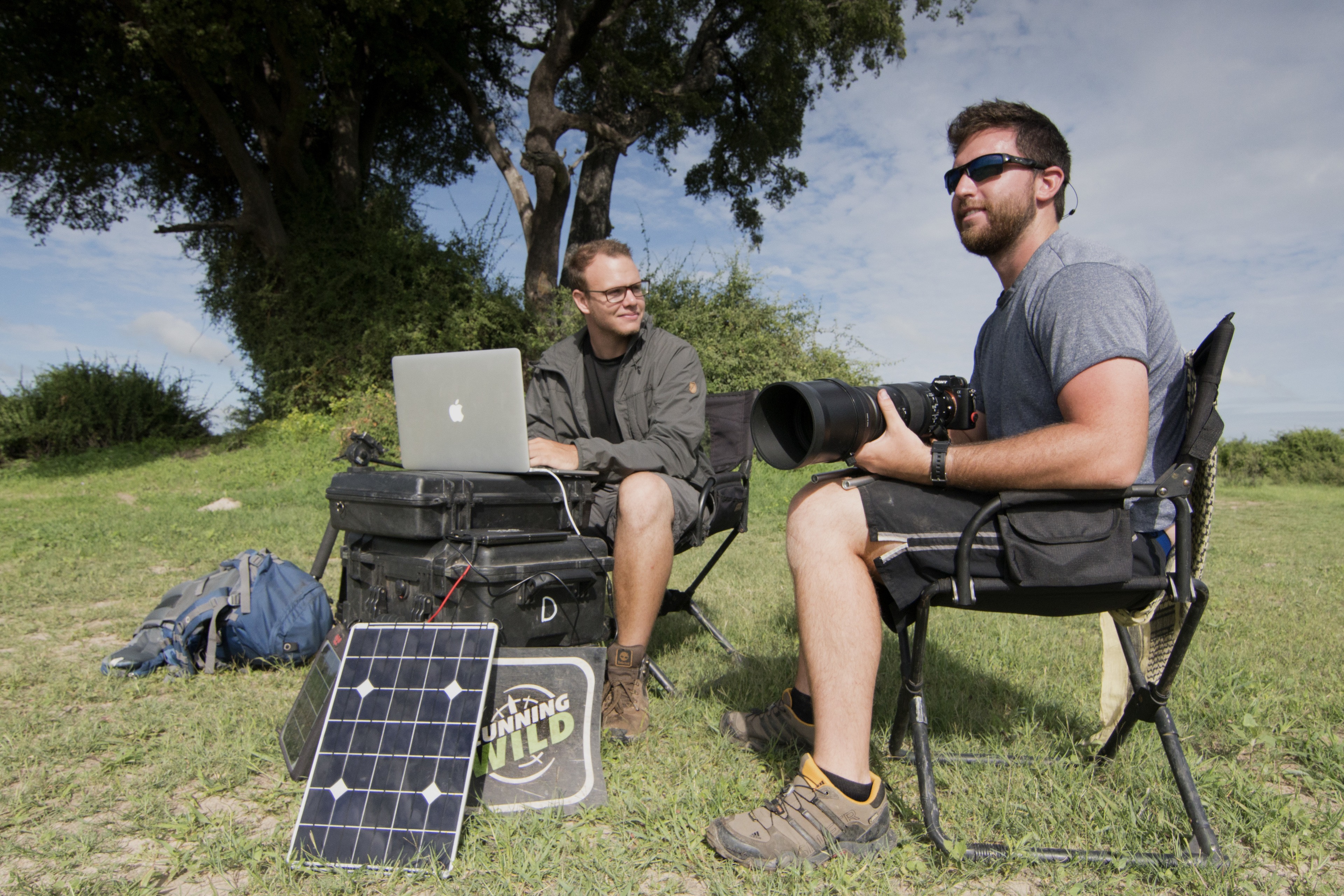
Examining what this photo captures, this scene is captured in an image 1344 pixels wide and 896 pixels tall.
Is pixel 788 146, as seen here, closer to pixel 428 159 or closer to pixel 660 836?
pixel 428 159

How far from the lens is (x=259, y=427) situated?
41.2 ft

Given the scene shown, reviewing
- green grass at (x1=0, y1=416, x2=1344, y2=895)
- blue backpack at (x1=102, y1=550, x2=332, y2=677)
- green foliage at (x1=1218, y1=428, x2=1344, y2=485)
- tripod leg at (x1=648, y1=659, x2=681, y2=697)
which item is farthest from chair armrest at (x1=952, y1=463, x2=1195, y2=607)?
green foliage at (x1=1218, y1=428, x2=1344, y2=485)

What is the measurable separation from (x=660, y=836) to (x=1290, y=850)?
55.1 inches

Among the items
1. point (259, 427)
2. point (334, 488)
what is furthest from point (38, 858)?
point (259, 427)

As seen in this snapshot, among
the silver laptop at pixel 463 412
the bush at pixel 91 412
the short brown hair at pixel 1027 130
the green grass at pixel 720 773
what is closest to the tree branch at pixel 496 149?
the bush at pixel 91 412

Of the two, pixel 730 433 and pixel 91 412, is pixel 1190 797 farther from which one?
pixel 91 412

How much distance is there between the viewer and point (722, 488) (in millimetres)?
3160

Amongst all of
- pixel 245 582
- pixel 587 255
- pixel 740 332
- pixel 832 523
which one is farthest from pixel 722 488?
pixel 740 332

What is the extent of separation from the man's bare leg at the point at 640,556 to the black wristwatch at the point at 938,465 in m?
1.06

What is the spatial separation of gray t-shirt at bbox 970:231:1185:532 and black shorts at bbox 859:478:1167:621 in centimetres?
25

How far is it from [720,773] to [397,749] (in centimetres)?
85

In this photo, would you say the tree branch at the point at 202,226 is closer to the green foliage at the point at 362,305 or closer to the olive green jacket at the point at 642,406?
the green foliage at the point at 362,305

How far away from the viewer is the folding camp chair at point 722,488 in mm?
3020

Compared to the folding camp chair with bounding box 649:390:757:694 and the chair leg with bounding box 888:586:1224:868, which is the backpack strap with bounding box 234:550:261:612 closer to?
the folding camp chair with bounding box 649:390:757:694
